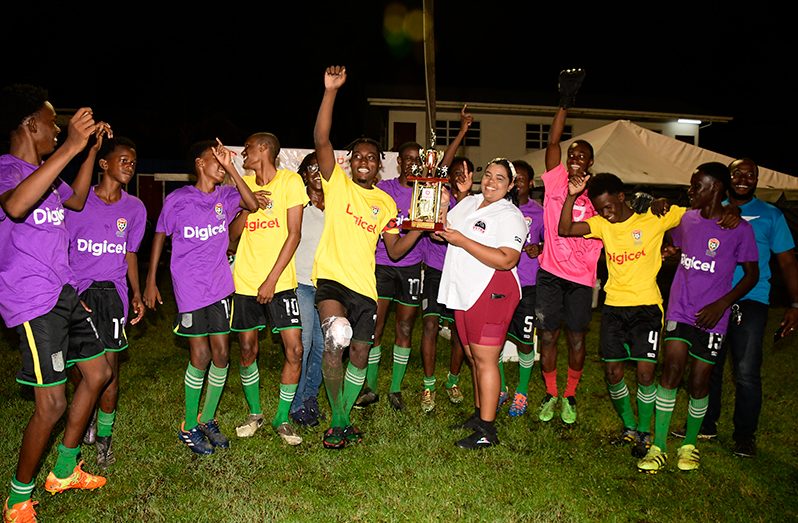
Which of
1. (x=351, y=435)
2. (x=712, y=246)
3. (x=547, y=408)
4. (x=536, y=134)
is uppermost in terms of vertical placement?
(x=536, y=134)

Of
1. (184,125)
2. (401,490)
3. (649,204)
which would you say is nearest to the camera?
(401,490)

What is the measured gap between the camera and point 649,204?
516cm

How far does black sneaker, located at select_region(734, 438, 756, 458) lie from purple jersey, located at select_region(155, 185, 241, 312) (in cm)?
478

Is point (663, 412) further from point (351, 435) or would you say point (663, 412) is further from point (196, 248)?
point (196, 248)

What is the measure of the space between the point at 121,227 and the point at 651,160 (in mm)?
12645

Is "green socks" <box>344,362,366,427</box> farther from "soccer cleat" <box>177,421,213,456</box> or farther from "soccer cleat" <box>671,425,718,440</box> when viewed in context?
"soccer cleat" <box>671,425,718,440</box>

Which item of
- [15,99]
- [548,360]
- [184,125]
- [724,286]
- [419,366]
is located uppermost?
[184,125]

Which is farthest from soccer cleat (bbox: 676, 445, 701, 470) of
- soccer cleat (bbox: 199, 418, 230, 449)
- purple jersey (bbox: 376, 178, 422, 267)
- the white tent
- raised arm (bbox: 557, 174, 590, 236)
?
the white tent

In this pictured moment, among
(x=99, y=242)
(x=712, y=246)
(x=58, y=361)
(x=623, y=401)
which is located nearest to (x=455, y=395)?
(x=623, y=401)

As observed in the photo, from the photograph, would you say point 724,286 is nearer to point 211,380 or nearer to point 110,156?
point 211,380

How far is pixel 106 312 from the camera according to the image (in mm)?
4523

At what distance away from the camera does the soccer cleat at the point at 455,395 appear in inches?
250

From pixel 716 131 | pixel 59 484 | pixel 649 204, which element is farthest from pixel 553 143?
pixel 716 131

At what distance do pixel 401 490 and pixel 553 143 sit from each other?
3.65 m
